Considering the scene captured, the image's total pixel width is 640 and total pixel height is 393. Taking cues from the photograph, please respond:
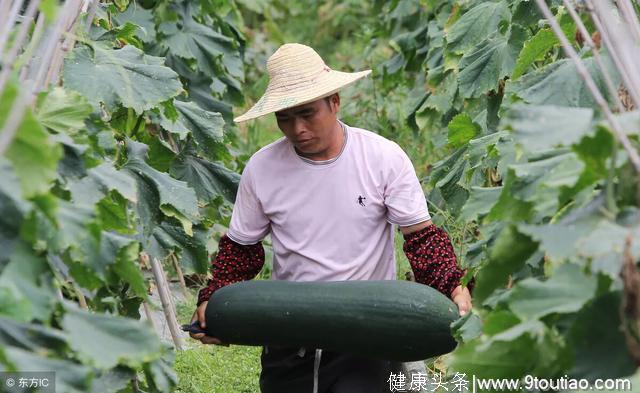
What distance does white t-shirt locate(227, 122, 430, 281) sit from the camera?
13.5ft

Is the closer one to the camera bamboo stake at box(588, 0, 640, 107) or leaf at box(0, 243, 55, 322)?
leaf at box(0, 243, 55, 322)

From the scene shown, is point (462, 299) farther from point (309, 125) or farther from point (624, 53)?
point (624, 53)

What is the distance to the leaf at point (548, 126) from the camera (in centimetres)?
232

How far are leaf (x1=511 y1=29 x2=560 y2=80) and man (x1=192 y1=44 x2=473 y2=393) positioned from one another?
1.81 ft

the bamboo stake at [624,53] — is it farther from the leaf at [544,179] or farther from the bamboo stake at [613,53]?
the leaf at [544,179]

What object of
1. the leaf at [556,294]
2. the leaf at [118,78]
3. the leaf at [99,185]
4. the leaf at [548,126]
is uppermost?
the leaf at [118,78]

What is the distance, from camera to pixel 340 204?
412 cm

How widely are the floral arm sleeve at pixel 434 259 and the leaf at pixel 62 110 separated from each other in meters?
1.56

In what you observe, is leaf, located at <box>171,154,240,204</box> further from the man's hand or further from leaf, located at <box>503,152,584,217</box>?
leaf, located at <box>503,152,584,217</box>

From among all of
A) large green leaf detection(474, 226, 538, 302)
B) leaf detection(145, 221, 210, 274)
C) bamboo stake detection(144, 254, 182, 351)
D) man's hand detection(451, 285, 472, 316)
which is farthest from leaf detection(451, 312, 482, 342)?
bamboo stake detection(144, 254, 182, 351)

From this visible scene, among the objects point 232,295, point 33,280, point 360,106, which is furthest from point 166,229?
point 360,106

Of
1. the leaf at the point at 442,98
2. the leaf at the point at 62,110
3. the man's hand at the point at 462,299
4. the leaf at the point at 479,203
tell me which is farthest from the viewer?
the leaf at the point at 442,98

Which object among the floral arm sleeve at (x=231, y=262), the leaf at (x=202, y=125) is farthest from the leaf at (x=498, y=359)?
the leaf at (x=202, y=125)

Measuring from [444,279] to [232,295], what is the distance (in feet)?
2.44
